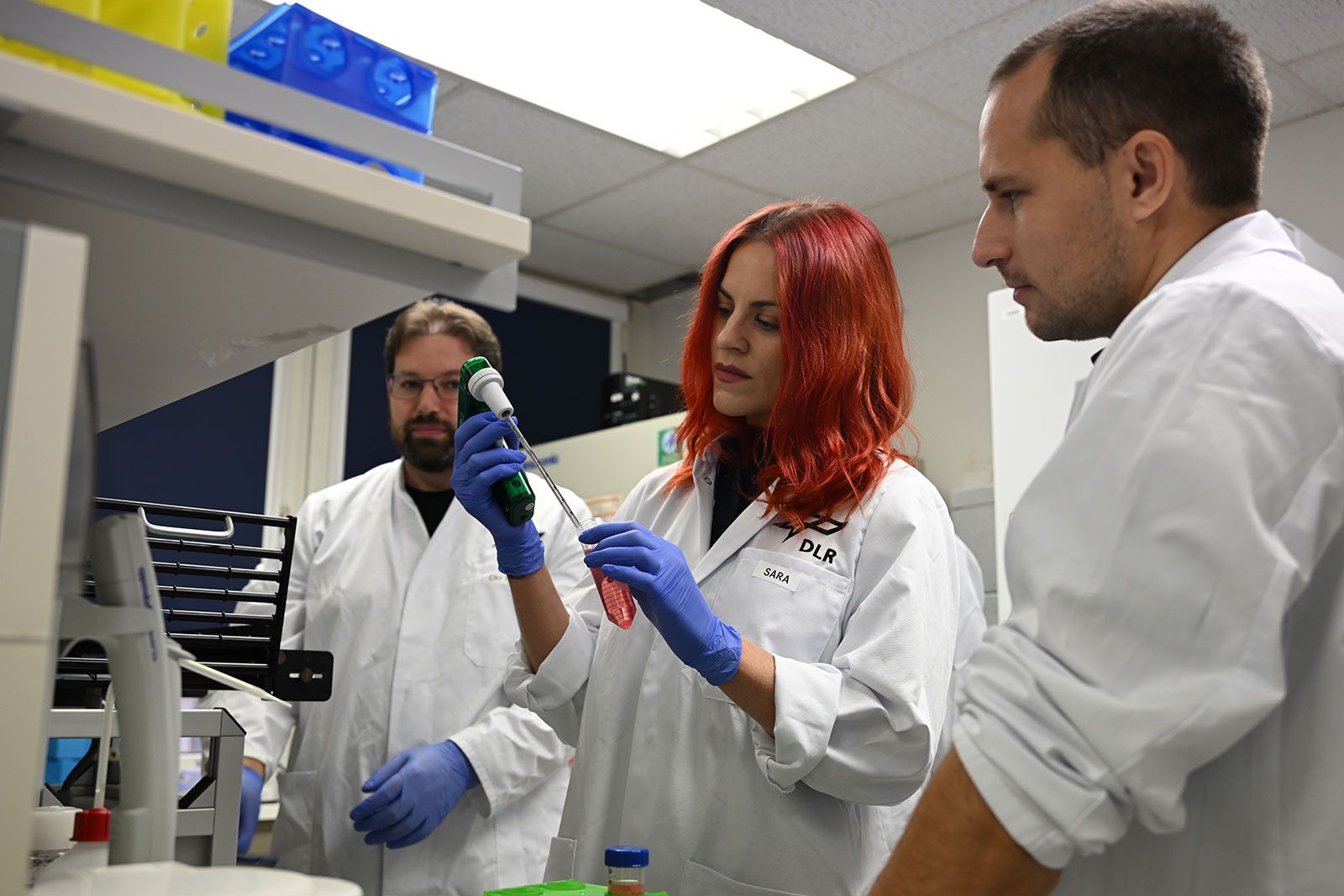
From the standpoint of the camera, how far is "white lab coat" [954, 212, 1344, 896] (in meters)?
0.68

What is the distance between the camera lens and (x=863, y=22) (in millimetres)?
2453

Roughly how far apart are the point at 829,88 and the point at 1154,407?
221 centimetres

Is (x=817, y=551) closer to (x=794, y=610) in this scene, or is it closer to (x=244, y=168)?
(x=794, y=610)

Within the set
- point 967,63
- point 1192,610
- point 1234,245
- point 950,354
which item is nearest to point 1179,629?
point 1192,610

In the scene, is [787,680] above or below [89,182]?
below

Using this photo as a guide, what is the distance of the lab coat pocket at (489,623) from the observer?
206cm

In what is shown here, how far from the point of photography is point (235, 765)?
0.97 metres

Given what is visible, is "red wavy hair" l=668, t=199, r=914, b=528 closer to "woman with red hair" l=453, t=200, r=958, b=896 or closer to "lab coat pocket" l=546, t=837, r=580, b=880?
"woman with red hair" l=453, t=200, r=958, b=896

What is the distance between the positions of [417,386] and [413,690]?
597 millimetres

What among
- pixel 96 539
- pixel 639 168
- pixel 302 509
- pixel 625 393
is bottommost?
pixel 96 539

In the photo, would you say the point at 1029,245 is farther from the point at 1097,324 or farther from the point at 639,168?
the point at 639,168

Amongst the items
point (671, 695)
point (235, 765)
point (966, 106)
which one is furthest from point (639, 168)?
point (235, 765)

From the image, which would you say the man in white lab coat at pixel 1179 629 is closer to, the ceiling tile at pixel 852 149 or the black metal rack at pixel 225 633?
the black metal rack at pixel 225 633

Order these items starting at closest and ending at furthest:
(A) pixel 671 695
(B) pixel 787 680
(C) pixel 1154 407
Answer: (C) pixel 1154 407 < (B) pixel 787 680 < (A) pixel 671 695
